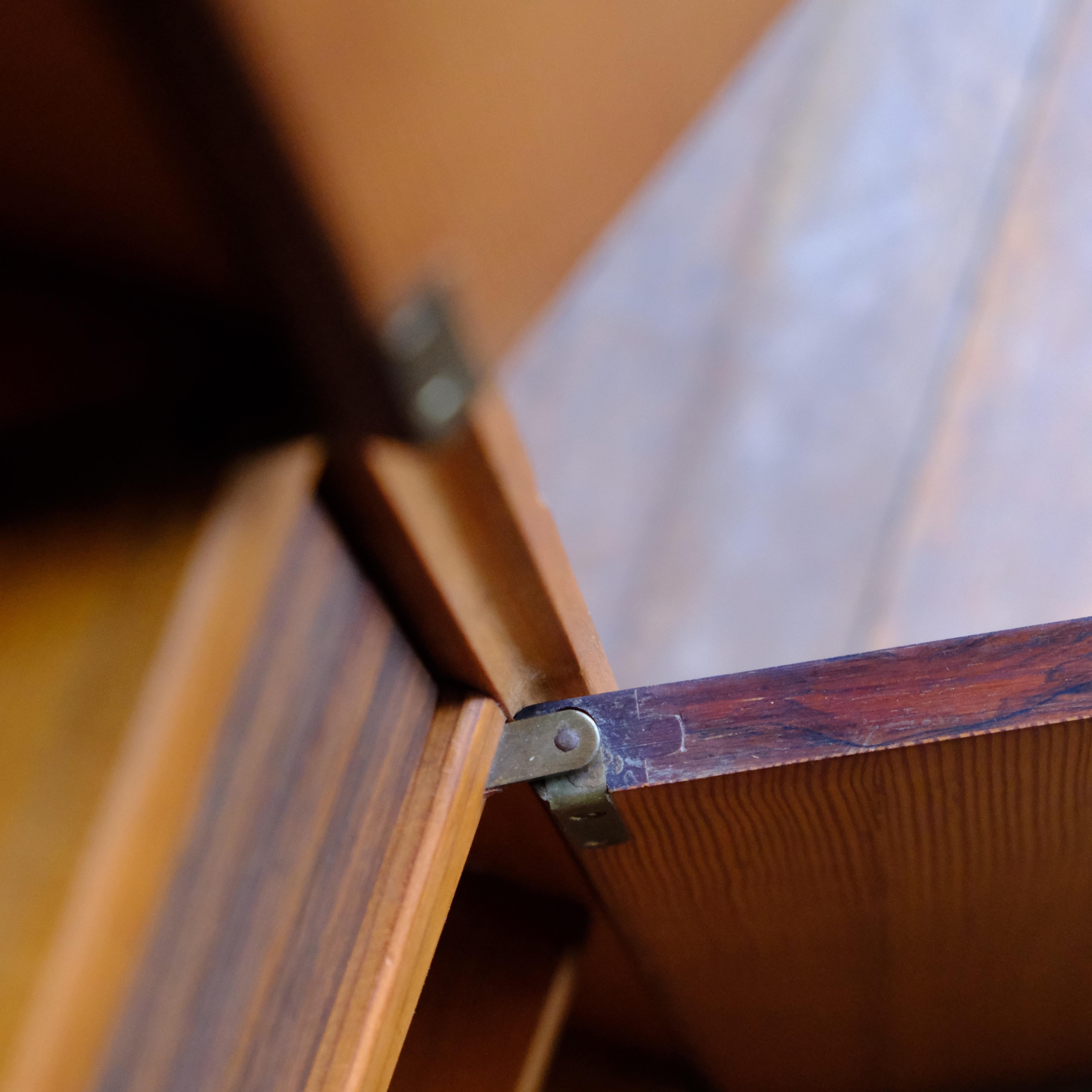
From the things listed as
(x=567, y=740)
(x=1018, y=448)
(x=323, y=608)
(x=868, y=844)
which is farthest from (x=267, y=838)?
(x=1018, y=448)

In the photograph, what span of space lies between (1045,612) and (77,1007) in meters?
1.24

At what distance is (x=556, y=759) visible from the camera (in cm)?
→ 43

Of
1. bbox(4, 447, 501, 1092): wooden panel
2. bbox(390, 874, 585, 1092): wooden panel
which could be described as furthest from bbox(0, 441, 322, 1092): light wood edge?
bbox(390, 874, 585, 1092): wooden panel

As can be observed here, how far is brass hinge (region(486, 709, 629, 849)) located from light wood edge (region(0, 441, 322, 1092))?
0.67 feet

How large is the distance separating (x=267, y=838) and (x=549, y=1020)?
1.23ft

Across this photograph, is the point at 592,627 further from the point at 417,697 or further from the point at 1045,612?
the point at 1045,612

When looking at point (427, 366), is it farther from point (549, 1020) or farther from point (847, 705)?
point (549, 1020)

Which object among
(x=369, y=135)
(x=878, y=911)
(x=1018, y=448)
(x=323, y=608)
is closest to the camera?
(x=369, y=135)

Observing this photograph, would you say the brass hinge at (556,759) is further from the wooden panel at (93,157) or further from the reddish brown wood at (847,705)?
the wooden panel at (93,157)

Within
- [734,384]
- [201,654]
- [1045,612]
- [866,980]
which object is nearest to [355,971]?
[201,654]

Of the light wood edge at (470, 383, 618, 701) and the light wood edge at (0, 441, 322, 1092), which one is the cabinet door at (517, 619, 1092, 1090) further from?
the light wood edge at (0, 441, 322, 1092)

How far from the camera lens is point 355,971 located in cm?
36

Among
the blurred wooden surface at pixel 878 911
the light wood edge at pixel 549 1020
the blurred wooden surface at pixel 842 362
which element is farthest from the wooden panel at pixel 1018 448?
the light wood edge at pixel 549 1020

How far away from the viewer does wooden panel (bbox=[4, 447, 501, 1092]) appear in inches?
8.7
